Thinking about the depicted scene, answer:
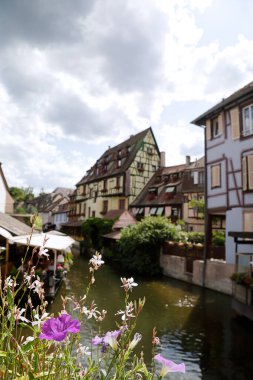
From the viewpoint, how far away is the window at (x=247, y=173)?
51.6 feet

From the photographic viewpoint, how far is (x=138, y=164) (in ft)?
128

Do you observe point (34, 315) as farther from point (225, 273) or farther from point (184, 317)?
point (225, 273)

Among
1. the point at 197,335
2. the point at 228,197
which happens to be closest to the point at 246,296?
the point at 197,335

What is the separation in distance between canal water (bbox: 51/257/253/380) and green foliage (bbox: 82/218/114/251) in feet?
47.0

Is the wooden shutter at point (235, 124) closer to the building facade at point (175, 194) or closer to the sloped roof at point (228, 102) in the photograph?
the sloped roof at point (228, 102)

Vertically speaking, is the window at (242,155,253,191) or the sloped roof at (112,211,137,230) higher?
the window at (242,155,253,191)

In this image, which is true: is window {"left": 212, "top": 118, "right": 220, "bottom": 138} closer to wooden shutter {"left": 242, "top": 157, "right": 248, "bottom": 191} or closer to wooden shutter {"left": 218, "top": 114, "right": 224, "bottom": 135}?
wooden shutter {"left": 218, "top": 114, "right": 224, "bottom": 135}

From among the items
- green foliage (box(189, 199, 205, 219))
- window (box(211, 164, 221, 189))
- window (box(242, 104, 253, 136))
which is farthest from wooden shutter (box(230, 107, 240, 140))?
green foliage (box(189, 199, 205, 219))

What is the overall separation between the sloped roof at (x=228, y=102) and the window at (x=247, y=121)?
2.16 feet

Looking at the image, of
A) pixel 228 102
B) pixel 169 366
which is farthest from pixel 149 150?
pixel 169 366

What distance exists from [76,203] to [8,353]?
2025 inches

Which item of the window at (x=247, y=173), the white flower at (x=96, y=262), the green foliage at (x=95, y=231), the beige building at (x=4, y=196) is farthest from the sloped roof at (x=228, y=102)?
the beige building at (x=4, y=196)

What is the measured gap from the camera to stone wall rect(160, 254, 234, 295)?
15947 mm

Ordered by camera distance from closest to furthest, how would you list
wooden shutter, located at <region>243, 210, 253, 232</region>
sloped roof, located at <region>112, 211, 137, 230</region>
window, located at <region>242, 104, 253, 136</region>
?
wooden shutter, located at <region>243, 210, 253, 232</region> < window, located at <region>242, 104, 253, 136</region> < sloped roof, located at <region>112, 211, 137, 230</region>
